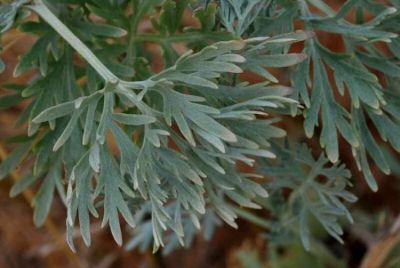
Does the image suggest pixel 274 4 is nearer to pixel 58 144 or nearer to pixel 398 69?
pixel 398 69

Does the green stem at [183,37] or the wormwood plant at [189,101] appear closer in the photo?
the wormwood plant at [189,101]

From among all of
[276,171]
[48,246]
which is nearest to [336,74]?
[276,171]

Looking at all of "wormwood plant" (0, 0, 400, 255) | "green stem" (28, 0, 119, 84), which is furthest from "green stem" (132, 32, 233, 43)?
"green stem" (28, 0, 119, 84)

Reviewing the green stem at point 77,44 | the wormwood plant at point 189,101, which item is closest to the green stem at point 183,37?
the wormwood plant at point 189,101

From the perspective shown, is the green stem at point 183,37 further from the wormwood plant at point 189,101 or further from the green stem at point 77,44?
the green stem at point 77,44

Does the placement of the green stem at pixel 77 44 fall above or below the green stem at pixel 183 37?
above

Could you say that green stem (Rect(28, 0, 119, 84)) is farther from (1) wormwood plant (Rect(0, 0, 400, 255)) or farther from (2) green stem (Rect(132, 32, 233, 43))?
(2) green stem (Rect(132, 32, 233, 43))

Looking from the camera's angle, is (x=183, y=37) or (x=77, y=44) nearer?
(x=77, y=44)
